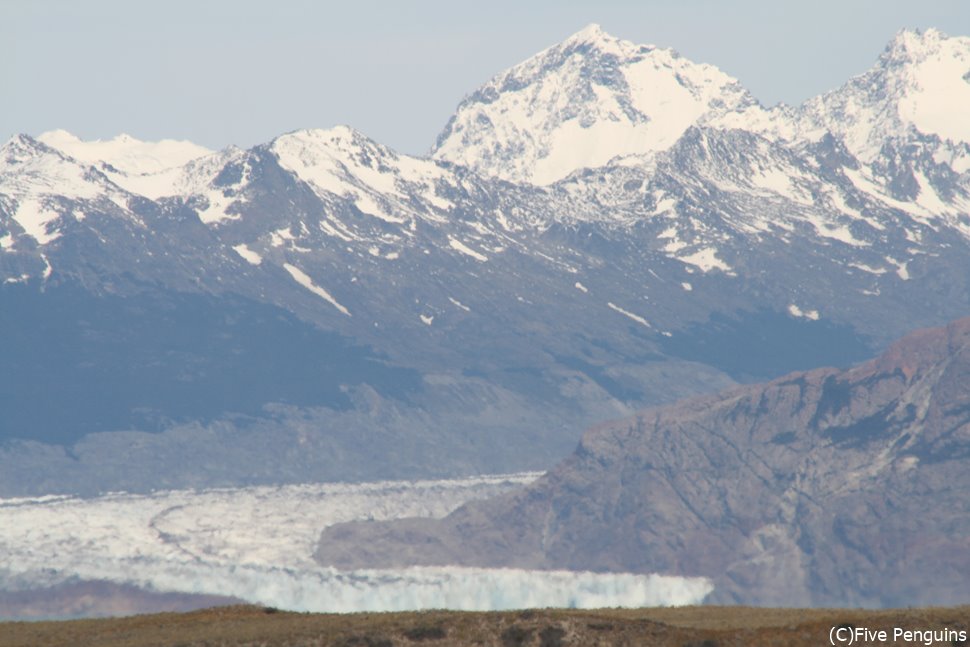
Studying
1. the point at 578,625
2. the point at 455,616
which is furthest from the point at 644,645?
the point at 455,616

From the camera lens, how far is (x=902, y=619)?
164 meters

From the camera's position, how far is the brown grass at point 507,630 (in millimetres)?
161250

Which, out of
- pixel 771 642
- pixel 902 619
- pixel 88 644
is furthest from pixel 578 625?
pixel 88 644

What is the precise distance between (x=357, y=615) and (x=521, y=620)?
768 inches

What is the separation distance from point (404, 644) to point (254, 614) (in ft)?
81.6

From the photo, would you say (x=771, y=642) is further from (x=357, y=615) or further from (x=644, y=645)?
(x=357, y=615)

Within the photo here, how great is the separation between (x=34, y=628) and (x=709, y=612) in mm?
58932

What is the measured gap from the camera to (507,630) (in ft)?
532

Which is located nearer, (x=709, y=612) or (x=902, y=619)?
(x=902, y=619)

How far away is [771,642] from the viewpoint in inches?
6334

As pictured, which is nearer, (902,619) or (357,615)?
(902,619)

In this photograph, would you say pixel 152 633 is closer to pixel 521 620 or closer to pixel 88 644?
pixel 88 644

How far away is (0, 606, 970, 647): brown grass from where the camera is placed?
16125 centimetres

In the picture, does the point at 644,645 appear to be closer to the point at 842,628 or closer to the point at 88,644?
the point at 842,628
